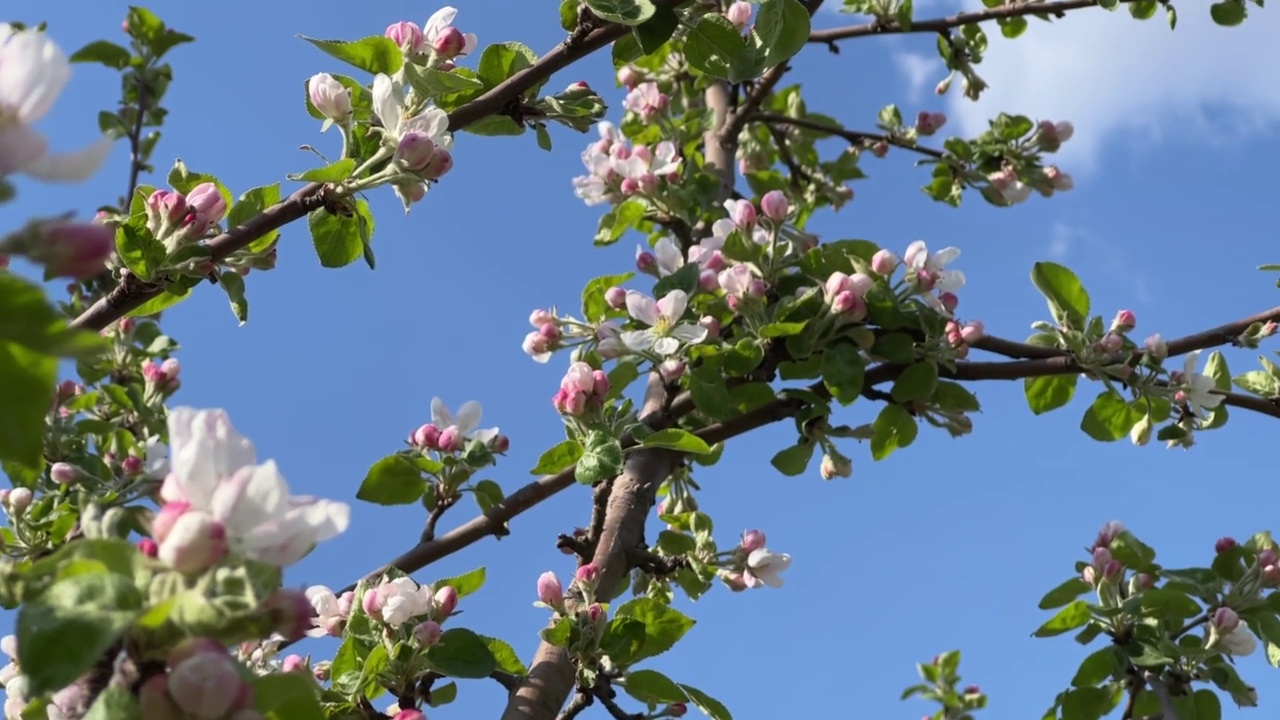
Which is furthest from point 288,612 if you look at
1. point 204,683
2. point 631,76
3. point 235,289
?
point 631,76

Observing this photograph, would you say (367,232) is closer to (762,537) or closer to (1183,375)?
(762,537)

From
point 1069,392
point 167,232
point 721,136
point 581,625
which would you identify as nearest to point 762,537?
point 581,625

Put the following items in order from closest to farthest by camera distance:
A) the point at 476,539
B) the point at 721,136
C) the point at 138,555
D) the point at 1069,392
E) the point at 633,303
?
the point at 138,555
the point at 476,539
the point at 633,303
the point at 1069,392
the point at 721,136

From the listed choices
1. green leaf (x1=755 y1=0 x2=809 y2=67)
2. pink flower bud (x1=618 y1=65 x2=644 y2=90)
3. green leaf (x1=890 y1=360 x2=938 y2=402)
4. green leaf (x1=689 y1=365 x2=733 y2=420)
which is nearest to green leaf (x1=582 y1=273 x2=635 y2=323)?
green leaf (x1=689 y1=365 x2=733 y2=420)

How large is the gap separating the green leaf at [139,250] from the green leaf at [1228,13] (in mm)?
2584

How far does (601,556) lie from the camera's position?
1.79 metres

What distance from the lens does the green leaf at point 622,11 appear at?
1329mm

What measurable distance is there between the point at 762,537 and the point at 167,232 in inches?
45.3

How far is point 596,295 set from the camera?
82.0 inches

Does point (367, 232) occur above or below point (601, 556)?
above

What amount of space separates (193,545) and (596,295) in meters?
1.53

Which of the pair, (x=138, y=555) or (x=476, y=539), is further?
(x=476, y=539)

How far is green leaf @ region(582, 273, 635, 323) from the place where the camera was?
6.80ft

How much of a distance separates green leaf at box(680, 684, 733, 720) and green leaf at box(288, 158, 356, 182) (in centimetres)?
92
